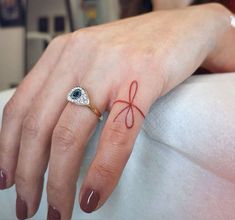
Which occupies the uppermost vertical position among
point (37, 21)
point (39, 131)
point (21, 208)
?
point (39, 131)

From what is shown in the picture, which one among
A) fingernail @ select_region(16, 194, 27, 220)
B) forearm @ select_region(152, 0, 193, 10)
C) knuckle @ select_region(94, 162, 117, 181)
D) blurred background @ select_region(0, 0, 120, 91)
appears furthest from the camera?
blurred background @ select_region(0, 0, 120, 91)

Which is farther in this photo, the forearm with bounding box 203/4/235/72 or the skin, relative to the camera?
the forearm with bounding box 203/4/235/72

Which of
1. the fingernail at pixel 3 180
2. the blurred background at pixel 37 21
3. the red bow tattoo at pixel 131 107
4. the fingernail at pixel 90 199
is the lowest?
the blurred background at pixel 37 21

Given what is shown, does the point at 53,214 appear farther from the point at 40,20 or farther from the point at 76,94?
the point at 40,20

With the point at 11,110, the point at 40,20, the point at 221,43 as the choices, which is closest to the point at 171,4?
the point at 221,43

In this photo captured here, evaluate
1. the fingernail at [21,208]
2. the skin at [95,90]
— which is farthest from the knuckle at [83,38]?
the fingernail at [21,208]

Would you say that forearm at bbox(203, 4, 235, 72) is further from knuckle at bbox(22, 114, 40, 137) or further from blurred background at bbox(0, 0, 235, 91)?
blurred background at bbox(0, 0, 235, 91)

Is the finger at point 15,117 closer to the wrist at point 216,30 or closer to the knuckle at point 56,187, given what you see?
the knuckle at point 56,187

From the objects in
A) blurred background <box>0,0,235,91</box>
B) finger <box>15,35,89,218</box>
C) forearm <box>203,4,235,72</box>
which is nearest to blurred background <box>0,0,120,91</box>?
blurred background <box>0,0,235,91</box>
